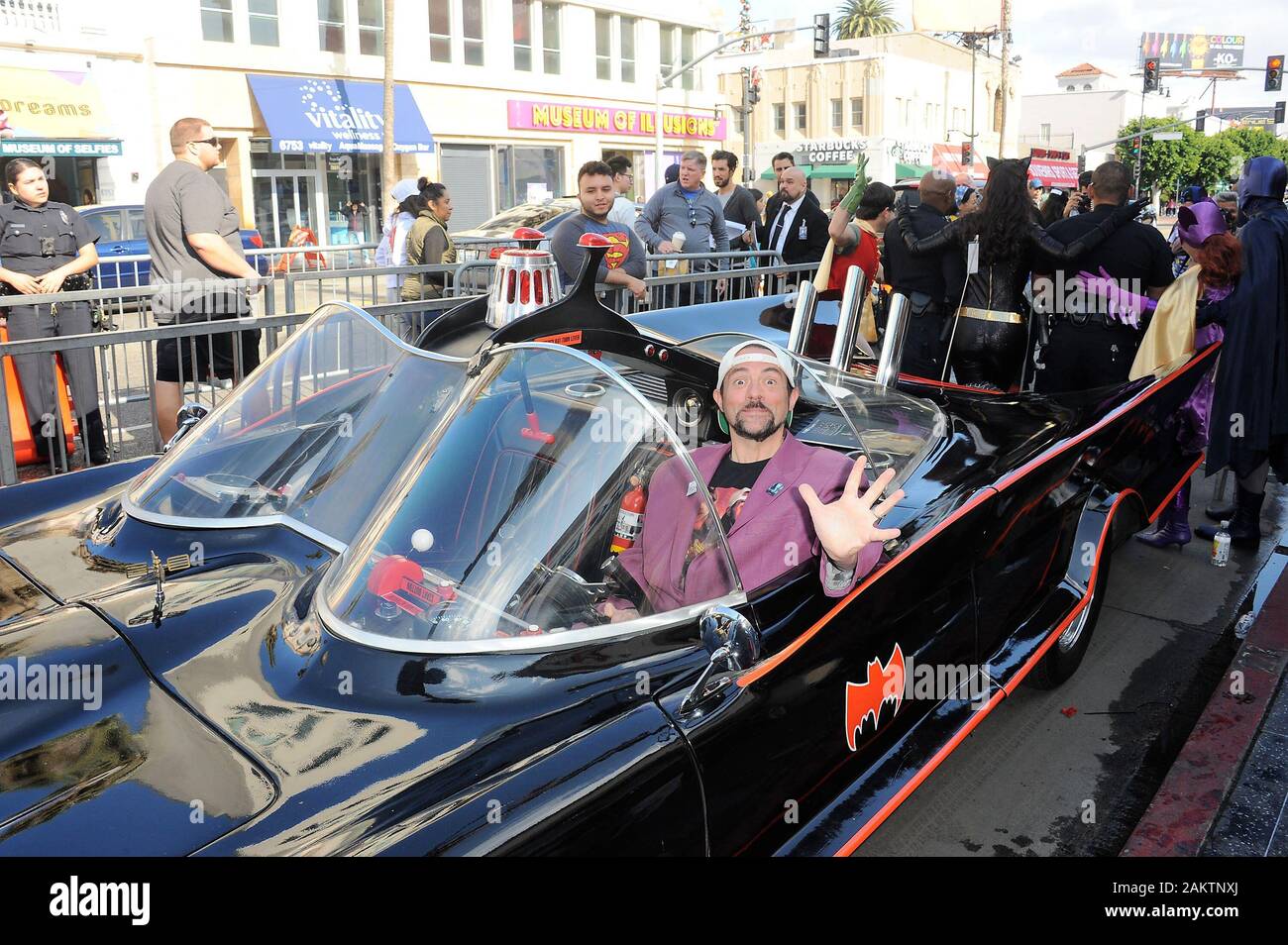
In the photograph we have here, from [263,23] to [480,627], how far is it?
27.2m

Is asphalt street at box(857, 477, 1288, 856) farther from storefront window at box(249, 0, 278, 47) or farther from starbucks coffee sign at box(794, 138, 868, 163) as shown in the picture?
starbucks coffee sign at box(794, 138, 868, 163)

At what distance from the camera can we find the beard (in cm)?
303

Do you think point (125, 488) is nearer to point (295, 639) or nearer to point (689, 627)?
point (295, 639)

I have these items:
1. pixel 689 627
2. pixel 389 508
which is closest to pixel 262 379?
pixel 389 508

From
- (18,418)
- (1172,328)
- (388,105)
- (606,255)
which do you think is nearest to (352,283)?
(606,255)

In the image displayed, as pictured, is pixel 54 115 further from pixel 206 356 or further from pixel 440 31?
pixel 206 356

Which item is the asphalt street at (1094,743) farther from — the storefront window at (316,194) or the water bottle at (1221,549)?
the storefront window at (316,194)

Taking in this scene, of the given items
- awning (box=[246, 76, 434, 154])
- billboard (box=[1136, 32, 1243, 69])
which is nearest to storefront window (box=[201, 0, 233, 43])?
awning (box=[246, 76, 434, 154])

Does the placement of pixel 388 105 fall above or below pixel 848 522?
above

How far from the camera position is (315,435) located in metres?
3.35

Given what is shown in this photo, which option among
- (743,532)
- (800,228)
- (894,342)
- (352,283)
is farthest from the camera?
(800,228)
